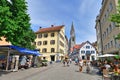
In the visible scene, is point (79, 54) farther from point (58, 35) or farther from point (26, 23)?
point (26, 23)

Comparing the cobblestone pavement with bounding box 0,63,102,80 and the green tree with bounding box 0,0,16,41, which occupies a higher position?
the green tree with bounding box 0,0,16,41

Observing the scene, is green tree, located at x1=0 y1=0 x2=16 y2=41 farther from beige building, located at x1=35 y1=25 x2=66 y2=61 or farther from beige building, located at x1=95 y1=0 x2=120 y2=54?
beige building, located at x1=35 y1=25 x2=66 y2=61

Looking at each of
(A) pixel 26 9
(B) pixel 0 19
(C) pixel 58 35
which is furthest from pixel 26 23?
(C) pixel 58 35

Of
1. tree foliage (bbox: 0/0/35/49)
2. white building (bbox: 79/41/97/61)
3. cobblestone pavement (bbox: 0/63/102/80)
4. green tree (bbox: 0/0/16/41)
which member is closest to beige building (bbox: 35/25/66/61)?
white building (bbox: 79/41/97/61)

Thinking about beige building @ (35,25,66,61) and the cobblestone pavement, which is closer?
the cobblestone pavement

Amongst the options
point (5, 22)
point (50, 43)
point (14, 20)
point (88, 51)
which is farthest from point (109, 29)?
point (88, 51)

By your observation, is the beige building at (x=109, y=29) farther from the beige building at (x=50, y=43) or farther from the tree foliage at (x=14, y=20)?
the beige building at (x=50, y=43)

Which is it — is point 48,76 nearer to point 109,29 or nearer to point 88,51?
point 109,29

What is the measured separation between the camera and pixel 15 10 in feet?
63.4

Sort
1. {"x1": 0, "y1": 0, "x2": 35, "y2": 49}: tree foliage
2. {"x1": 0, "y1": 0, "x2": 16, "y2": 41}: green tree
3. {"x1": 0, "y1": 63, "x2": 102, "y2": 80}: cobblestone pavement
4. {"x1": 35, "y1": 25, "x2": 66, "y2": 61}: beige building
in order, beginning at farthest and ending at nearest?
{"x1": 35, "y1": 25, "x2": 66, "y2": 61}: beige building < {"x1": 0, "y1": 0, "x2": 35, "y2": 49}: tree foliage < {"x1": 0, "y1": 0, "x2": 16, "y2": 41}: green tree < {"x1": 0, "y1": 63, "x2": 102, "y2": 80}: cobblestone pavement

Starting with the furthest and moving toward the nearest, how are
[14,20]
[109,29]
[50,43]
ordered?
[50,43]
[109,29]
[14,20]

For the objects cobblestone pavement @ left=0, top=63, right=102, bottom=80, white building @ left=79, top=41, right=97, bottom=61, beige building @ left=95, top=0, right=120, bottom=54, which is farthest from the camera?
white building @ left=79, top=41, right=97, bottom=61

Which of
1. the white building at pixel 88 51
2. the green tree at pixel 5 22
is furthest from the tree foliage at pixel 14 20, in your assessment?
the white building at pixel 88 51

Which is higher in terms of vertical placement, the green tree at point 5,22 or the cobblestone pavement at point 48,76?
the green tree at point 5,22
